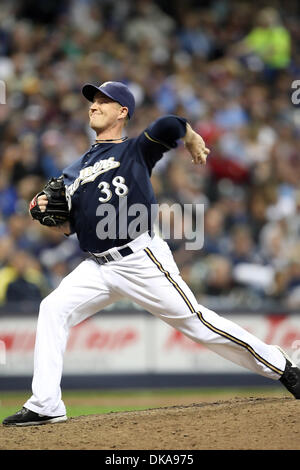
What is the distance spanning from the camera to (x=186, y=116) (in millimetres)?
11977

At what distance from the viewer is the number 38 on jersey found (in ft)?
Result: 16.8

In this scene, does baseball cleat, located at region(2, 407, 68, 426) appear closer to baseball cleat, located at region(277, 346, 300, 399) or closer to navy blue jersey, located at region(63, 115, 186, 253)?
navy blue jersey, located at region(63, 115, 186, 253)

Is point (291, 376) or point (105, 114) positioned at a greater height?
point (105, 114)

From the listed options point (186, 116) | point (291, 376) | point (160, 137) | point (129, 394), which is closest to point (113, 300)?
point (160, 137)

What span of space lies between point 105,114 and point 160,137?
2.08ft

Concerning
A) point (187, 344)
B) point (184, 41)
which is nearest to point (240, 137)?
point (184, 41)

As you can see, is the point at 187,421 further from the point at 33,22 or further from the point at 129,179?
the point at 33,22

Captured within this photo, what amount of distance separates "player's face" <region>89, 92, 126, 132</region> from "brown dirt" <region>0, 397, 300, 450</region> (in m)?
1.90

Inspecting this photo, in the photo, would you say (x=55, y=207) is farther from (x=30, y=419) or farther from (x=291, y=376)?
(x=291, y=376)

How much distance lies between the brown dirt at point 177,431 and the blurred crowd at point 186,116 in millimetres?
4329

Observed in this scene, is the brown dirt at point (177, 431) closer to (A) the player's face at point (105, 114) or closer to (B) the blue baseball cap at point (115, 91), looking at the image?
(A) the player's face at point (105, 114)

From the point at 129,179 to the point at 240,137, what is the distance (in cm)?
698

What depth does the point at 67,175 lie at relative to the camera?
5.41 meters
